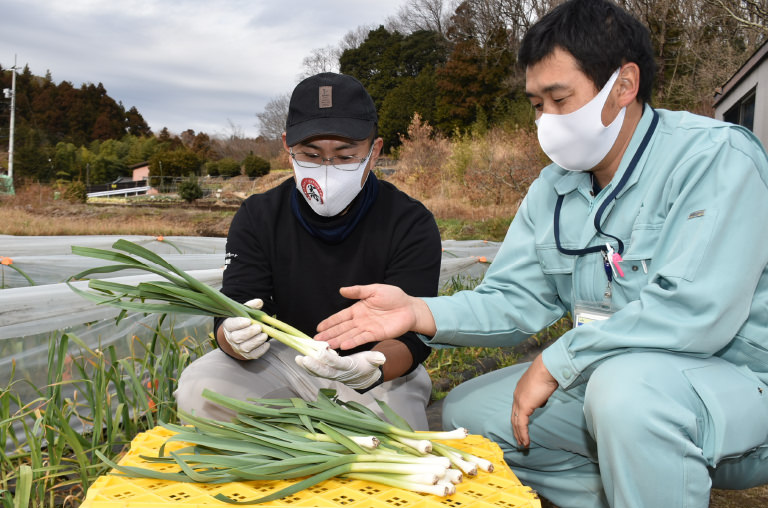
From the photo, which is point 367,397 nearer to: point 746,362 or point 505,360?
point 746,362

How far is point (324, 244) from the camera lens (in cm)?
227

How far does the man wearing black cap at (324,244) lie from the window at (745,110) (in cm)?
795

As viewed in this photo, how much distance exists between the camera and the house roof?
7452 mm

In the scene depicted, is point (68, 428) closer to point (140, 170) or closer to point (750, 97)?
point (750, 97)

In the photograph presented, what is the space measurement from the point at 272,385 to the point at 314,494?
0.89 meters

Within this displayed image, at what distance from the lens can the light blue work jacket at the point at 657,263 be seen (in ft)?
4.99

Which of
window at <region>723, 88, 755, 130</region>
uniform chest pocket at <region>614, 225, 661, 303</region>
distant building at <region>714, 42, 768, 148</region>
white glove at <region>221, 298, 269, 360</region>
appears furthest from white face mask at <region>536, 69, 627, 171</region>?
window at <region>723, 88, 755, 130</region>

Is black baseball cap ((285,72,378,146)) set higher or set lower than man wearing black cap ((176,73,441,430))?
higher

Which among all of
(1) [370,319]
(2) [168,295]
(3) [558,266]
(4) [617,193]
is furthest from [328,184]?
(4) [617,193]

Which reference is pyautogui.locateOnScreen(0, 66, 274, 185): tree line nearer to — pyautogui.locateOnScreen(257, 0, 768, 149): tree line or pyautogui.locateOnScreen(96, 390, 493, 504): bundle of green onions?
pyautogui.locateOnScreen(257, 0, 768, 149): tree line

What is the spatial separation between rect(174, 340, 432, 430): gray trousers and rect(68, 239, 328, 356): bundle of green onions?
0.33 meters

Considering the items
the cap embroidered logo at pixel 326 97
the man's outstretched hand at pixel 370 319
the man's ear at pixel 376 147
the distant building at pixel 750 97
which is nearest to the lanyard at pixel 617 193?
the man's outstretched hand at pixel 370 319

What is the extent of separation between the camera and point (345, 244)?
7.45ft

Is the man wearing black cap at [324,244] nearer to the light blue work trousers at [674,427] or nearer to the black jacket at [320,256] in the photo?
the black jacket at [320,256]
